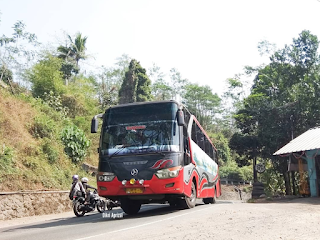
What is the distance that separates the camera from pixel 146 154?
31.8 feet

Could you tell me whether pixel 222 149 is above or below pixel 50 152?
above

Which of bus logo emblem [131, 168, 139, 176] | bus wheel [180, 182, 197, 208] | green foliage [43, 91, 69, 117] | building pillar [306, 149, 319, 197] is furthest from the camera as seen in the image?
green foliage [43, 91, 69, 117]

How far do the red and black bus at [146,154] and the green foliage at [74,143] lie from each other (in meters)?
13.2

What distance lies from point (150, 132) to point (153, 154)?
72 cm

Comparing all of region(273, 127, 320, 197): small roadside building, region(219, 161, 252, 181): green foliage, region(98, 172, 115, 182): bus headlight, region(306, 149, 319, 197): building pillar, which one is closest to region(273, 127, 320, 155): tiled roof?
region(273, 127, 320, 197): small roadside building

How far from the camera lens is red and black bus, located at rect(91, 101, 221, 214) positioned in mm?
9523

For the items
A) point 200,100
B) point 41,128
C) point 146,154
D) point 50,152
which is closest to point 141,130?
point 146,154

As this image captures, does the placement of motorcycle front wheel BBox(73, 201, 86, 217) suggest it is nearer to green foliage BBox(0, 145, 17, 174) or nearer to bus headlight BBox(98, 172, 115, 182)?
bus headlight BBox(98, 172, 115, 182)

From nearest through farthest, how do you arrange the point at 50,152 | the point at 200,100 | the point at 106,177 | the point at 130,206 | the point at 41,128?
the point at 106,177 → the point at 130,206 → the point at 50,152 → the point at 41,128 → the point at 200,100

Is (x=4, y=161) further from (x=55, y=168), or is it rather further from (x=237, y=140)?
(x=237, y=140)

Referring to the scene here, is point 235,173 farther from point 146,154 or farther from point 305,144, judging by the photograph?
point 146,154

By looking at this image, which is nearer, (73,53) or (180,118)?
(180,118)

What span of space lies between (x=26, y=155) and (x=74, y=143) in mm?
4919

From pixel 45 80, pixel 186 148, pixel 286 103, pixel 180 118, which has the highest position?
pixel 45 80
